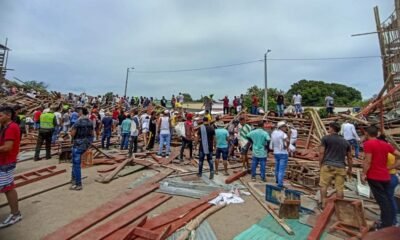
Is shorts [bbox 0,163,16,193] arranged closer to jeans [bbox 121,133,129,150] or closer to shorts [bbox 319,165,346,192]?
shorts [bbox 319,165,346,192]

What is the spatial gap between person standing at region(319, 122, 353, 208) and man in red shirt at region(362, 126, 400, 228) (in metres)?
0.72

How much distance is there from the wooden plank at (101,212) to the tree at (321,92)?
47215 mm

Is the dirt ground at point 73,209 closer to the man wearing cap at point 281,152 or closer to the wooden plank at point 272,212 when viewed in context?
the wooden plank at point 272,212

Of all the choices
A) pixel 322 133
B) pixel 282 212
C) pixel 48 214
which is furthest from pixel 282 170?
pixel 322 133

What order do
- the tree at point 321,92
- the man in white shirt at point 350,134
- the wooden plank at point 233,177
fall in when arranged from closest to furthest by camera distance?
the wooden plank at point 233,177
the man in white shirt at point 350,134
the tree at point 321,92

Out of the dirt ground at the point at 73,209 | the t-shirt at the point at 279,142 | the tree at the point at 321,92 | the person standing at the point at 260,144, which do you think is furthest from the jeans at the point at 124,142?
the tree at the point at 321,92

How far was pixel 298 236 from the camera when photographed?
4.85 meters

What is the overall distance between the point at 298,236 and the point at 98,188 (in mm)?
5208

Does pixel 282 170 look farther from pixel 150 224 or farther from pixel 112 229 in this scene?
pixel 112 229

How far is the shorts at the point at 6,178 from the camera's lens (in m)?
4.81

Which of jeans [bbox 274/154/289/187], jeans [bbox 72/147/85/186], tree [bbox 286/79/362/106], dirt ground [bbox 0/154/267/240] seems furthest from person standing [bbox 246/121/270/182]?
tree [bbox 286/79/362/106]

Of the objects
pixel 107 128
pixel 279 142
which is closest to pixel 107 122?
pixel 107 128

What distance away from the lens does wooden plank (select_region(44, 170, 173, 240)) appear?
15.3 feet

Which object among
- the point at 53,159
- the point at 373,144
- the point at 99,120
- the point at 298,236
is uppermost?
the point at 99,120
